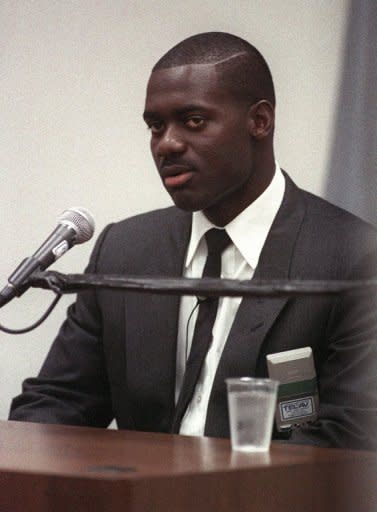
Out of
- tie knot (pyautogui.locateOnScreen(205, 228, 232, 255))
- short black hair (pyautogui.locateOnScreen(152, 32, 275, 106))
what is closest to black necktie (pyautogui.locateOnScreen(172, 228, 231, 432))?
tie knot (pyautogui.locateOnScreen(205, 228, 232, 255))

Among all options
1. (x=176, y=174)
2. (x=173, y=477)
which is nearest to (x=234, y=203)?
(x=176, y=174)

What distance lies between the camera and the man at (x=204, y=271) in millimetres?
1853

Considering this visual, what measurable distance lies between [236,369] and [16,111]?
3.31 feet

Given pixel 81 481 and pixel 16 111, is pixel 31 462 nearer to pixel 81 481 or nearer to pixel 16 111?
pixel 81 481

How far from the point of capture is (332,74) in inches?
89.4

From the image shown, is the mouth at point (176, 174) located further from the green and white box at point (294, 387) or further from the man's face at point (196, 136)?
the green and white box at point (294, 387)

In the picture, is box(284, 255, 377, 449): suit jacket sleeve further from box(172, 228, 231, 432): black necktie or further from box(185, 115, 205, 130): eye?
box(185, 115, 205, 130): eye

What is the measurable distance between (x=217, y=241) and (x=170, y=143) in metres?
0.22

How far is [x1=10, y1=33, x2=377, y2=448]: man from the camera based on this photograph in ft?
6.08

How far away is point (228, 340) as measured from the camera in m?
1.87

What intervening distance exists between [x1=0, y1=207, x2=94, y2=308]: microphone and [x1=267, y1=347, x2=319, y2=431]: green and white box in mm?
401

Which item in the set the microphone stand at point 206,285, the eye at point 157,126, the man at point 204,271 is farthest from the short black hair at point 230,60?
the microphone stand at point 206,285

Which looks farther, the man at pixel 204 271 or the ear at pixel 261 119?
the ear at pixel 261 119

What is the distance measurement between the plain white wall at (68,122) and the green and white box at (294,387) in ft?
2.55
